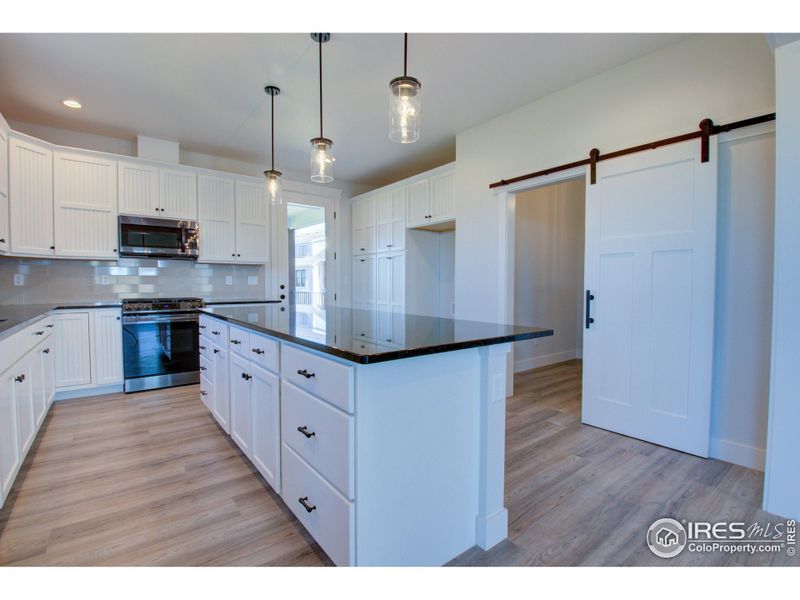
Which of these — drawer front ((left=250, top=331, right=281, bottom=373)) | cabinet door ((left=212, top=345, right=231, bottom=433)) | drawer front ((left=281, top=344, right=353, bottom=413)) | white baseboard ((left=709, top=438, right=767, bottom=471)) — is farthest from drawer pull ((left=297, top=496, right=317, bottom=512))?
white baseboard ((left=709, top=438, right=767, bottom=471))

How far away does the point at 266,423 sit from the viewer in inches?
76.1

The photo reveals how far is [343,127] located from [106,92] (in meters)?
2.01

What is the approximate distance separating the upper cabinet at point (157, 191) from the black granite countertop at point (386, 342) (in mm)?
2758

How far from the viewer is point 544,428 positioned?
2.92m

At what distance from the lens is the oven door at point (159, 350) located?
377 cm

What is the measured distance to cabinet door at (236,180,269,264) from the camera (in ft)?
15.3

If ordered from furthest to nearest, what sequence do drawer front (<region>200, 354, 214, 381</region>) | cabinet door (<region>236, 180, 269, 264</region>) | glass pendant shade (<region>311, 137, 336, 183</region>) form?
cabinet door (<region>236, 180, 269, 264</region>) → drawer front (<region>200, 354, 214, 381</region>) → glass pendant shade (<region>311, 137, 336, 183</region>)

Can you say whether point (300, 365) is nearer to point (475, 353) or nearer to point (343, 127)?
point (475, 353)

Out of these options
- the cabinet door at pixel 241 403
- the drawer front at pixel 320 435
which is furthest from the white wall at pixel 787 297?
the cabinet door at pixel 241 403

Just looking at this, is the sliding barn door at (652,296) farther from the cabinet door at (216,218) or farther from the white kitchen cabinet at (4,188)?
the white kitchen cabinet at (4,188)

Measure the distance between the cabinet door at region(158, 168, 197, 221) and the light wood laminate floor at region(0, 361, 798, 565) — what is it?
2.30 meters

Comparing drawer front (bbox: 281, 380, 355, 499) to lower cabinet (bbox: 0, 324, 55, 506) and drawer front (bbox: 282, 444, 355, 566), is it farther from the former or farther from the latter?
lower cabinet (bbox: 0, 324, 55, 506)

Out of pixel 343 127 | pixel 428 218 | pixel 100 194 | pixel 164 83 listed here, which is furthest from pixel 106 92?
pixel 428 218
